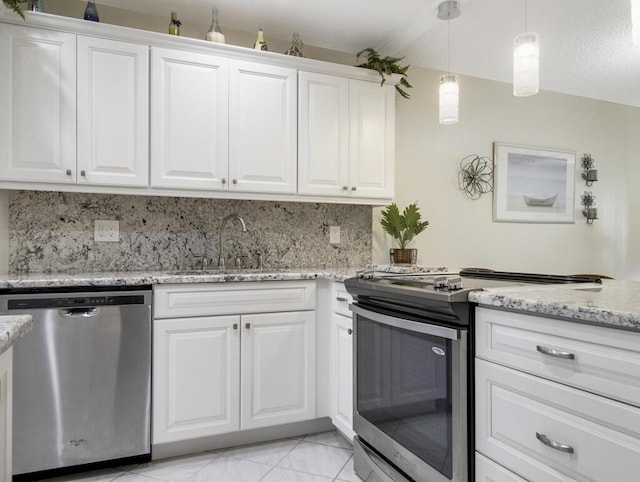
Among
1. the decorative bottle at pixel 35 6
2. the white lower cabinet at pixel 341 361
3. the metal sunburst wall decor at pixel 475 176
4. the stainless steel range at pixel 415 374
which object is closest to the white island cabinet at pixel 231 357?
the white lower cabinet at pixel 341 361

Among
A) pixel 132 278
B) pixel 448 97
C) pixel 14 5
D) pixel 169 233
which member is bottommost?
pixel 132 278

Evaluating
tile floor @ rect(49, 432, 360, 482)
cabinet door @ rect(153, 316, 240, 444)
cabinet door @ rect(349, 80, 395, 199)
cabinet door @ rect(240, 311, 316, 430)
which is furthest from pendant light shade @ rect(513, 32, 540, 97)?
tile floor @ rect(49, 432, 360, 482)

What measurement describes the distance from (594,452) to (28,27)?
2.87m

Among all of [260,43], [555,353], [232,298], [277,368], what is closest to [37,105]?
[260,43]

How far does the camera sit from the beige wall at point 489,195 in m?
3.34

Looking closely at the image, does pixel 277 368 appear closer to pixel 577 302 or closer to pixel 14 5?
pixel 577 302

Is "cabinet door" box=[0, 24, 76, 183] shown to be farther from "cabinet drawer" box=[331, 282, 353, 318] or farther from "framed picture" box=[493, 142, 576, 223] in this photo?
"framed picture" box=[493, 142, 576, 223]

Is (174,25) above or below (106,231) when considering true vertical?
above

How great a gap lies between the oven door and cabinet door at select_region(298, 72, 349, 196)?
102 centimetres

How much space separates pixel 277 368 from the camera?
226 centimetres

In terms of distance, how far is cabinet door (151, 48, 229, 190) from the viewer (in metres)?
2.29

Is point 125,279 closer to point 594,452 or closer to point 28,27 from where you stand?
point 28,27

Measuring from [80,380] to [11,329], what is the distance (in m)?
1.33

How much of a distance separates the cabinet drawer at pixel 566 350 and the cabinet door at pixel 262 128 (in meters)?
1.57
